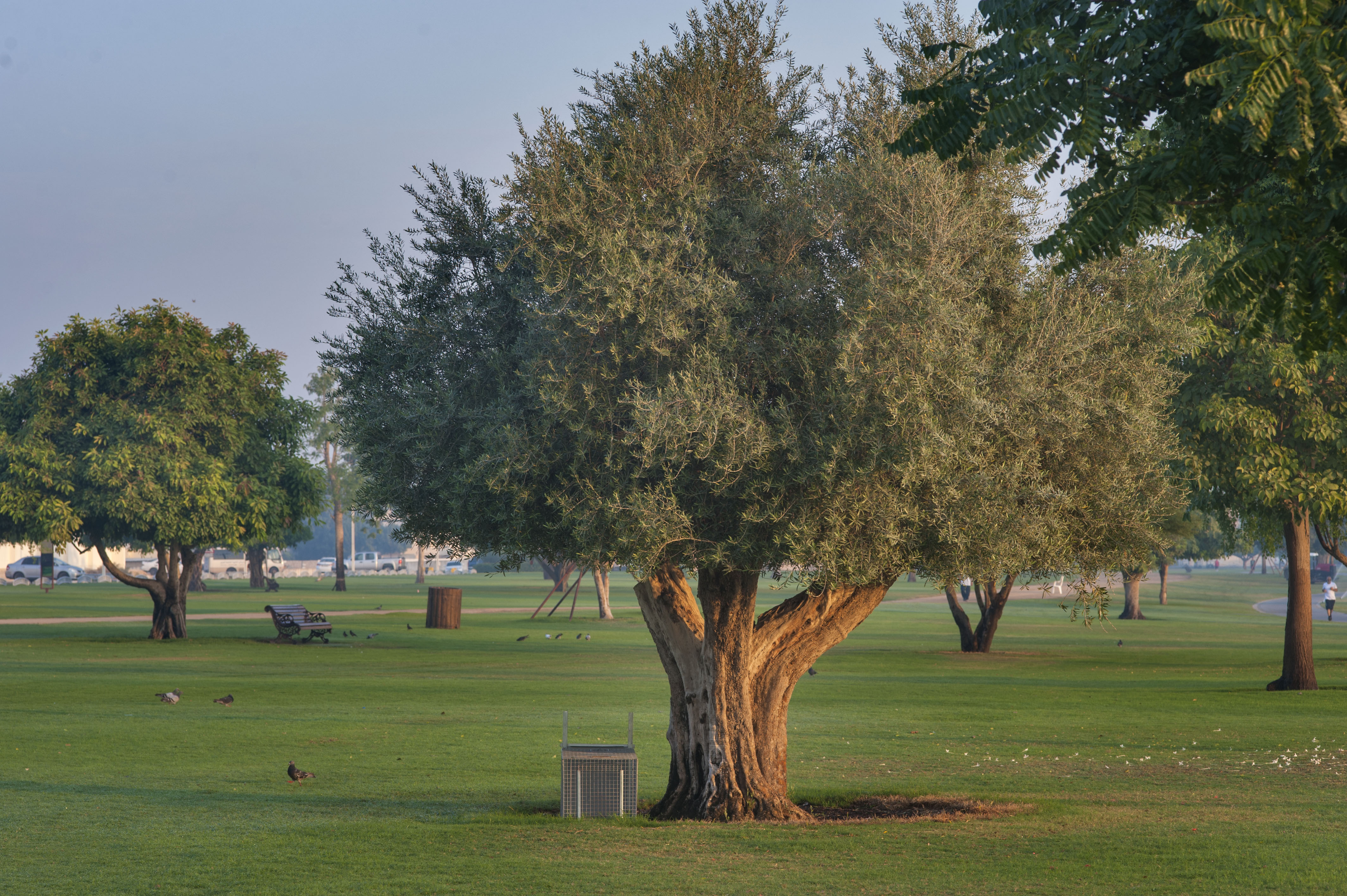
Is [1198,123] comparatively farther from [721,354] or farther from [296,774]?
[296,774]

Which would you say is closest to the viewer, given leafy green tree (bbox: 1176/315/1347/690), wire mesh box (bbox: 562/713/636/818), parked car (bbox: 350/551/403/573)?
wire mesh box (bbox: 562/713/636/818)

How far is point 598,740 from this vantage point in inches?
806

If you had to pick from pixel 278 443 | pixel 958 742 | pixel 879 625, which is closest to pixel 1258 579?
pixel 879 625

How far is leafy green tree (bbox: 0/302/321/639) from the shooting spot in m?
40.8

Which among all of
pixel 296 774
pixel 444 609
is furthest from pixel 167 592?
pixel 296 774

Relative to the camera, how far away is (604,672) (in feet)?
115

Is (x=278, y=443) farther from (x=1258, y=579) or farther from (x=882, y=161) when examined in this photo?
(x=1258, y=579)

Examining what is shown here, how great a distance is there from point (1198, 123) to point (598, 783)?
10221 mm

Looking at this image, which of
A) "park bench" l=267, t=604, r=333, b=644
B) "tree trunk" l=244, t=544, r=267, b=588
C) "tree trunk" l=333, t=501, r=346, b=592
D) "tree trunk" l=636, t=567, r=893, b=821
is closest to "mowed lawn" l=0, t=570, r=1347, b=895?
"tree trunk" l=636, t=567, r=893, b=821

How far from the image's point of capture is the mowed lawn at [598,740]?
37.5 feet

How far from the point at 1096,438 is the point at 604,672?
23.6 metres

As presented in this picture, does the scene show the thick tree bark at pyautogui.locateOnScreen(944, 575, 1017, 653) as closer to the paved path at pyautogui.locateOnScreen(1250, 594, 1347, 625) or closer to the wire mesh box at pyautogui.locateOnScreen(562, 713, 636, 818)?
the wire mesh box at pyautogui.locateOnScreen(562, 713, 636, 818)

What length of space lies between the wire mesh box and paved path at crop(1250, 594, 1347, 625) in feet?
219

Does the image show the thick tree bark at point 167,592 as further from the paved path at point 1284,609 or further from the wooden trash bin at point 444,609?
the paved path at point 1284,609
